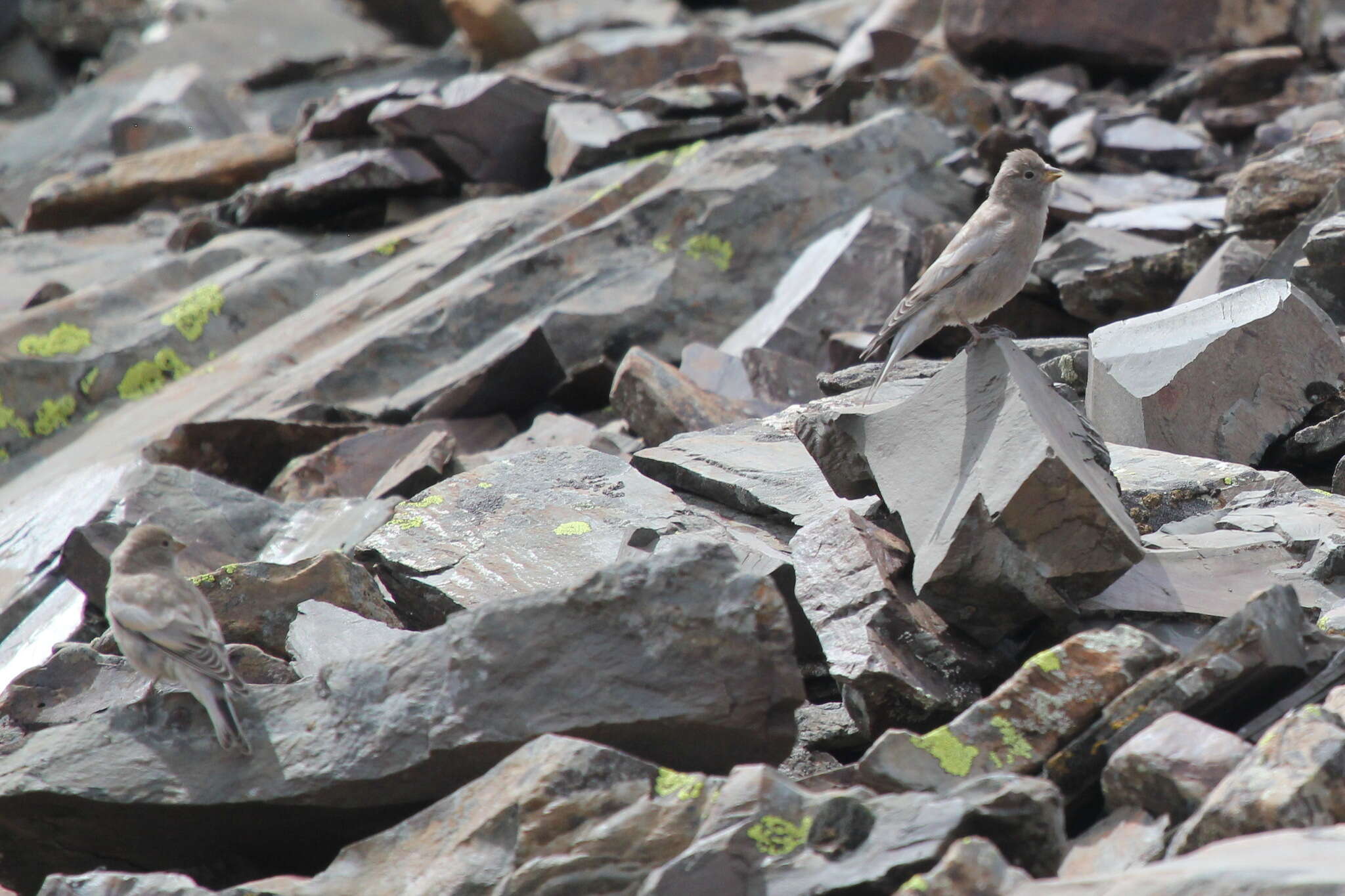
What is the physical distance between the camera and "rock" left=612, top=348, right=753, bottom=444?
332 inches

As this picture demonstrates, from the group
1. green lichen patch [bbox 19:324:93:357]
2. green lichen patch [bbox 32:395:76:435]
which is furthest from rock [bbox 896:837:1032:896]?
green lichen patch [bbox 19:324:93:357]

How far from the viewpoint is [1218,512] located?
6207mm

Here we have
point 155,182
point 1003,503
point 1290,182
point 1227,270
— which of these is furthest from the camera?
point 155,182

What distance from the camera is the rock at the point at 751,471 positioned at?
661cm

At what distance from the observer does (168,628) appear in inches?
203

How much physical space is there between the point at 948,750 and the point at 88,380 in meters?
9.17

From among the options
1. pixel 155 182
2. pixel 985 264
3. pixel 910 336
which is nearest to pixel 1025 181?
pixel 985 264

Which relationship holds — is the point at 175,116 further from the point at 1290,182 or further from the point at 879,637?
the point at 879,637

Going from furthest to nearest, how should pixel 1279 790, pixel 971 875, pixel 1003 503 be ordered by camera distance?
pixel 1003 503 → pixel 1279 790 → pixel 971 875

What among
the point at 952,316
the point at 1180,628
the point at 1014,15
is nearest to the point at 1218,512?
the point at 1180,628

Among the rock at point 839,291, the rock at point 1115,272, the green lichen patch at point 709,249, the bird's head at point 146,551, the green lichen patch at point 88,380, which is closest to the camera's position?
the bird's head at point 146,551

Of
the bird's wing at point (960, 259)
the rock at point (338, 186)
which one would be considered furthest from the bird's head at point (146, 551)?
the rock at point (338, 186)

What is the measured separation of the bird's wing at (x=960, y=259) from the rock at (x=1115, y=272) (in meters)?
2.84

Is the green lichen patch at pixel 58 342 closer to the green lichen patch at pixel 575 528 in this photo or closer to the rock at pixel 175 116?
the green lichen patch at pixel 575 528
